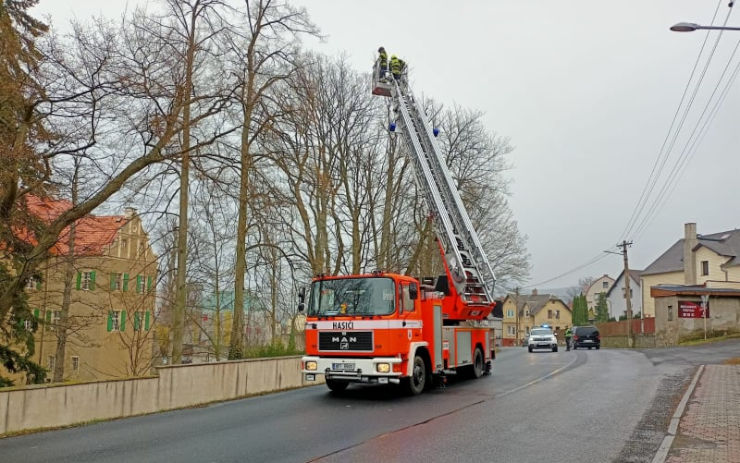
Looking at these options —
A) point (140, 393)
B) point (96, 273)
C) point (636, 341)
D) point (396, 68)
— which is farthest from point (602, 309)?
point (140, 393)

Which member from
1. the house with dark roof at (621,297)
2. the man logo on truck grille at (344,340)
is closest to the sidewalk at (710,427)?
the man logo on truck grille at (344,340)

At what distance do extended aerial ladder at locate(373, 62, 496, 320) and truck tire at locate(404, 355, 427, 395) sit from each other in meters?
2.40

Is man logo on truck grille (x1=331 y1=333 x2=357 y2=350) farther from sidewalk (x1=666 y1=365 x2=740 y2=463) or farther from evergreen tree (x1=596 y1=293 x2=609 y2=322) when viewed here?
evergreen tree (x1=596 y1=293 x2=609 y2=322)

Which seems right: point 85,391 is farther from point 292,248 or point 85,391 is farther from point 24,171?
point 292,248

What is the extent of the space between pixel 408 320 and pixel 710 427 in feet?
18.8

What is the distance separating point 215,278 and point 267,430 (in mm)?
17355

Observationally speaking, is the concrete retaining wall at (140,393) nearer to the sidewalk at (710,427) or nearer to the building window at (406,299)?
the building window at (406,299)

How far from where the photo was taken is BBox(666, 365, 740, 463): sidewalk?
7.11m

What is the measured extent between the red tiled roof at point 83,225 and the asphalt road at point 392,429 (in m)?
5.50

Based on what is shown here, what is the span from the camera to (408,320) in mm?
12633

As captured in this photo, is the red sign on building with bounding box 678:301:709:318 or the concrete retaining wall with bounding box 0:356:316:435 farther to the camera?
the red sign on building with bounding box 678:301:709:318

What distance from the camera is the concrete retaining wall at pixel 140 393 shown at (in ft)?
31.3

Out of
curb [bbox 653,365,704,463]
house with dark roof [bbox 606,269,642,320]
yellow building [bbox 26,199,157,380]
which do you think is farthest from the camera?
house with dark roof [bbox 606,269,642,320]

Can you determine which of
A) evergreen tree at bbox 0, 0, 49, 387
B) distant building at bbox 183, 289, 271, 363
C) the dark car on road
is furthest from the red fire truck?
the dark car on road
